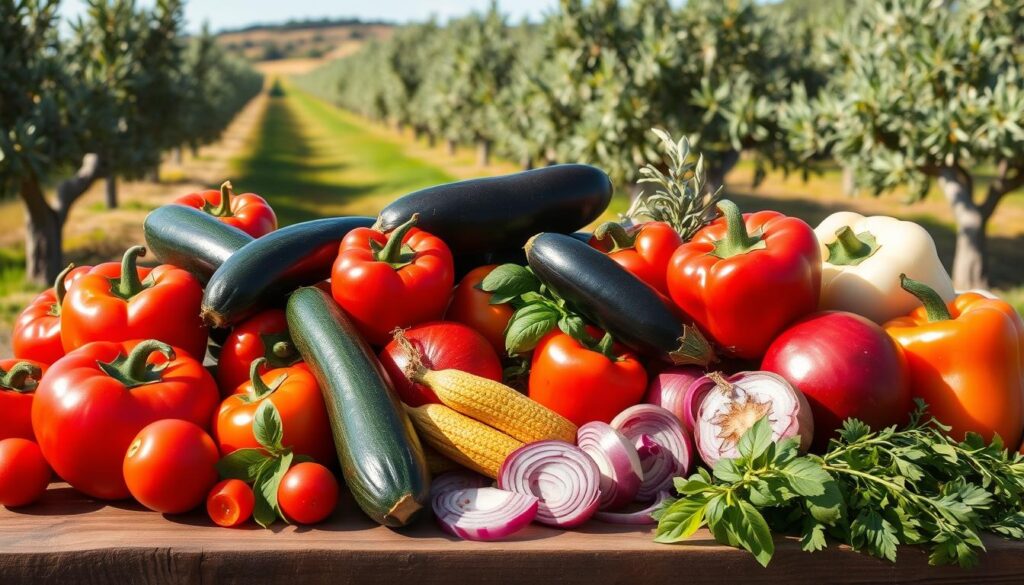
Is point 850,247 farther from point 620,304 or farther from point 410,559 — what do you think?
point 410,559

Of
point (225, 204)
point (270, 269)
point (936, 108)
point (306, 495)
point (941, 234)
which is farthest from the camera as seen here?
point (941, 234)

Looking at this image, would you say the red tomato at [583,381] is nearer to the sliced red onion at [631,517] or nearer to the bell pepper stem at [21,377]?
the sliced red onion at [631,517]

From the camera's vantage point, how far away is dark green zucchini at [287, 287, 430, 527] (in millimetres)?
2188

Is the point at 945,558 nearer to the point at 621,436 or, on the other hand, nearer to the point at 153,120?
the point at 621,436

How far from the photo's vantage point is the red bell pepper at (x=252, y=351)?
2.69 metres

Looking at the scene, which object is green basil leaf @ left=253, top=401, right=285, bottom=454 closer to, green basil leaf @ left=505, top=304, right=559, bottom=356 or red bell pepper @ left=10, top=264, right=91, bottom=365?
green basil leaf @ left=505, top=304, right=559, bottom=356

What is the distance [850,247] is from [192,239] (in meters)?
2.20

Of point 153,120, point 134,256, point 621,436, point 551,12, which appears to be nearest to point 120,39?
point 153,120

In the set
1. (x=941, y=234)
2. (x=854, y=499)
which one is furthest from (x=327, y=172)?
(x=854, y=499)

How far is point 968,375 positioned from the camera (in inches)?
99.3

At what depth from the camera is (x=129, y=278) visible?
110 inches

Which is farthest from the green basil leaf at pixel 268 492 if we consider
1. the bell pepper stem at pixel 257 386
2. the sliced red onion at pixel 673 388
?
the sliced red onion at pixel 673 388

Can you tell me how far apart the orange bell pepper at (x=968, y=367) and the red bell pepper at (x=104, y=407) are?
2.06 m

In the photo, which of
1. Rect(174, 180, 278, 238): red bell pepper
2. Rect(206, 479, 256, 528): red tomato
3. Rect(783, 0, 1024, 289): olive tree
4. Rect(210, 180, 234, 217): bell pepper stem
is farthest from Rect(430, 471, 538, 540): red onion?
Rect(783, 0, 1024, 289): olive tree
